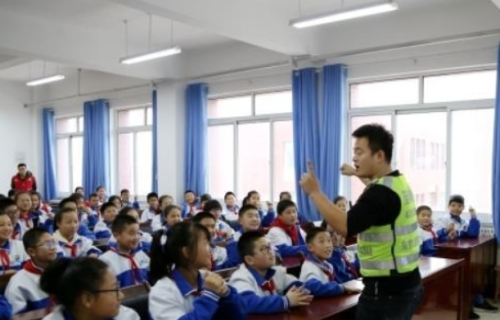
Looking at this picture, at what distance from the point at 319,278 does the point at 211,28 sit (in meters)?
3.39

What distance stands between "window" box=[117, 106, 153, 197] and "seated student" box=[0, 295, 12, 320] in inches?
254

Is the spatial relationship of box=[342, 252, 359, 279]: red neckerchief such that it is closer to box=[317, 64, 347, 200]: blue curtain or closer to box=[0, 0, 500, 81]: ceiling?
box=[0, 0, 500, 81]: ceiling

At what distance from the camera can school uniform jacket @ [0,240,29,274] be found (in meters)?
3.21

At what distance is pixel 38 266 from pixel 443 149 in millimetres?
4723

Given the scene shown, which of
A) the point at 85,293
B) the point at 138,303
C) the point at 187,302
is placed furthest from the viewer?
the point at 138,303

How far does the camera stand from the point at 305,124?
636cm

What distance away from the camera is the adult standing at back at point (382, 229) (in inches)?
60.3

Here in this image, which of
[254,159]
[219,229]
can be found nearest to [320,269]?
[219,229]

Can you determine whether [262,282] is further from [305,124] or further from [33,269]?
[305,124]

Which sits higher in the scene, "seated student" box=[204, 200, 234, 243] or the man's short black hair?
the man's short black hair

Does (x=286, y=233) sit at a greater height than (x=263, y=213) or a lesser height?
greater

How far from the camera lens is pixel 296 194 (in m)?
6.53

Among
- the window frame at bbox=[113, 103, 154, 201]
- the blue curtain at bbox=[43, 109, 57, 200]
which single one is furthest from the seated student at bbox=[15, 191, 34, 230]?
the blue curtain at bbox=[43, 109, 57, 200]

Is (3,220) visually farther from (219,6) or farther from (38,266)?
(219,6)
